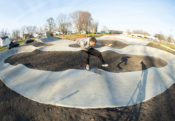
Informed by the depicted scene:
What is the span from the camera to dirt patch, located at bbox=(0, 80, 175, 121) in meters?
2.95

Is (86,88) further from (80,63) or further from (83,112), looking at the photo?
(80,63)

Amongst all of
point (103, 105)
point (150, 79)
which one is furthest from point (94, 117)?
point (150, 79)

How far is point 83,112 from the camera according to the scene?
314cm

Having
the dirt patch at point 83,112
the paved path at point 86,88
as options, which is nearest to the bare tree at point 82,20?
the paved path at point 86,88

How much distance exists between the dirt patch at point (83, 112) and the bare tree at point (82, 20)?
5397 cm

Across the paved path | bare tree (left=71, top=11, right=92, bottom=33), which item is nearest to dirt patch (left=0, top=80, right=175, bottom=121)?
the paved path

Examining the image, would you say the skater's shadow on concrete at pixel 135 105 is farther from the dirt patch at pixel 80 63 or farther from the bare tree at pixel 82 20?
the bare tree at pixel 82 20

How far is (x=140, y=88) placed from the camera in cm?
463

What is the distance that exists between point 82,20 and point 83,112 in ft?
195

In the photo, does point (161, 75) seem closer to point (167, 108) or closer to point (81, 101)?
point (167, 108)

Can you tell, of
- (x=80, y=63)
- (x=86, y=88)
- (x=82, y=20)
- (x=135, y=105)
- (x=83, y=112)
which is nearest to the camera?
(x=83, y=112)

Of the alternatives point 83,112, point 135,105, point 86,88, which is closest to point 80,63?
point 86,88

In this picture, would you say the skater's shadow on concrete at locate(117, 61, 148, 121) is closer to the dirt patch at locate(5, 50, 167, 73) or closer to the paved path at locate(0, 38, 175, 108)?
the paved path at locate(0, 38, 175, 108)

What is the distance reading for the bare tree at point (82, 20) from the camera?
55494 mm
